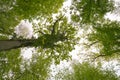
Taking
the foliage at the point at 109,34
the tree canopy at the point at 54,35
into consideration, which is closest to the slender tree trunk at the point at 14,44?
the tree canopy at the point at 54,35

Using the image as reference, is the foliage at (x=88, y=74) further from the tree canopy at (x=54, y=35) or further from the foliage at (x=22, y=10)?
the foliage at (x=22, y=10)

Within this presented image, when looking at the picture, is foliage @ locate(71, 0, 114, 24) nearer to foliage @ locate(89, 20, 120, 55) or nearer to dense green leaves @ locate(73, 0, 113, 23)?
dense green leaves @ locate(73, 0, 113, 23)

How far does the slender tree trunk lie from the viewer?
15148 millimetres

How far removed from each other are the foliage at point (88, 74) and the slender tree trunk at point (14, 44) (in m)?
5.42

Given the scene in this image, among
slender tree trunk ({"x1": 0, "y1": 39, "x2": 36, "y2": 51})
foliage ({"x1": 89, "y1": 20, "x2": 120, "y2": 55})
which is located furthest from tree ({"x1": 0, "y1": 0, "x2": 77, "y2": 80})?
foliage ({"x1": 89, "y1": 20, "x2": 120, "y2": 55})

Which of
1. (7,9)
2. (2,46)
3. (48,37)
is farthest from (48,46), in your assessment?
(7,9)

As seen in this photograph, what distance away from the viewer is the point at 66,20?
18.9 meters

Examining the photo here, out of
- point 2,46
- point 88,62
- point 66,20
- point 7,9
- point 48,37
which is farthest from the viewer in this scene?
point 88,62

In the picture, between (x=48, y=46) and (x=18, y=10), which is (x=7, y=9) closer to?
(x=18, y=10)

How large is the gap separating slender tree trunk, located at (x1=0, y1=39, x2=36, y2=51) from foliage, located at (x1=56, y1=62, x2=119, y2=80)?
5.42 metres

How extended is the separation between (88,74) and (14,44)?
6.66m

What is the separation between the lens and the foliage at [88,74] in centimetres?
1920

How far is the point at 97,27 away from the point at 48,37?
3.45 meters

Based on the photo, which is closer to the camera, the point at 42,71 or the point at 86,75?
the point at 86,75
